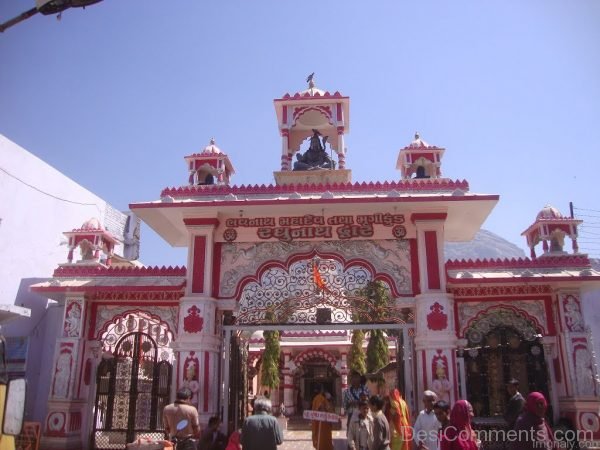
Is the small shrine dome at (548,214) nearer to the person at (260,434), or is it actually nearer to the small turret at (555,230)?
the small turret at (555,230)

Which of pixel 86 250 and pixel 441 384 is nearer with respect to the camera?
pixel 441 384

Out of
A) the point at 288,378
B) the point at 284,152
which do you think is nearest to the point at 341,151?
the point at 284,152

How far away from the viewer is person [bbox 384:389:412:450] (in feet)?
22.0

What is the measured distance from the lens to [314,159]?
11.8 meters

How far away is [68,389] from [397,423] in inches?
234

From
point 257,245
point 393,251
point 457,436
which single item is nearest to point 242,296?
point 257,245

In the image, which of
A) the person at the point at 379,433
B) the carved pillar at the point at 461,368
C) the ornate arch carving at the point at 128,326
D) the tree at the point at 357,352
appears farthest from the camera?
the tree at the point at 357,352

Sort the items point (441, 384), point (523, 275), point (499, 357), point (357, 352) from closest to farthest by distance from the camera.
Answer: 1. point (441, 384)
2. point (523, 275)
3. point (499, 357)
4. point (357, 352)

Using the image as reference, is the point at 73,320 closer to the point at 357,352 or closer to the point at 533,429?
the point at 533,429

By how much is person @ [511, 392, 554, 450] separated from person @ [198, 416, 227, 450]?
3.35 meters

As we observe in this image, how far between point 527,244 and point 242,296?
19.5 ft

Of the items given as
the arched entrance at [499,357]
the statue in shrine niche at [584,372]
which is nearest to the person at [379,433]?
the arched entrance at [499,357]

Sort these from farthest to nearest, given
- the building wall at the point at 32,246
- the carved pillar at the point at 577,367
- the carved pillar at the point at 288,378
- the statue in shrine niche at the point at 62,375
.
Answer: the carved pillar at the point at 288,378, the building wall at the point at 32,246, the statue in shrine niche at the point at 62,375, the carved pillar at the point at 577,367

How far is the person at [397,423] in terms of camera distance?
670cm
